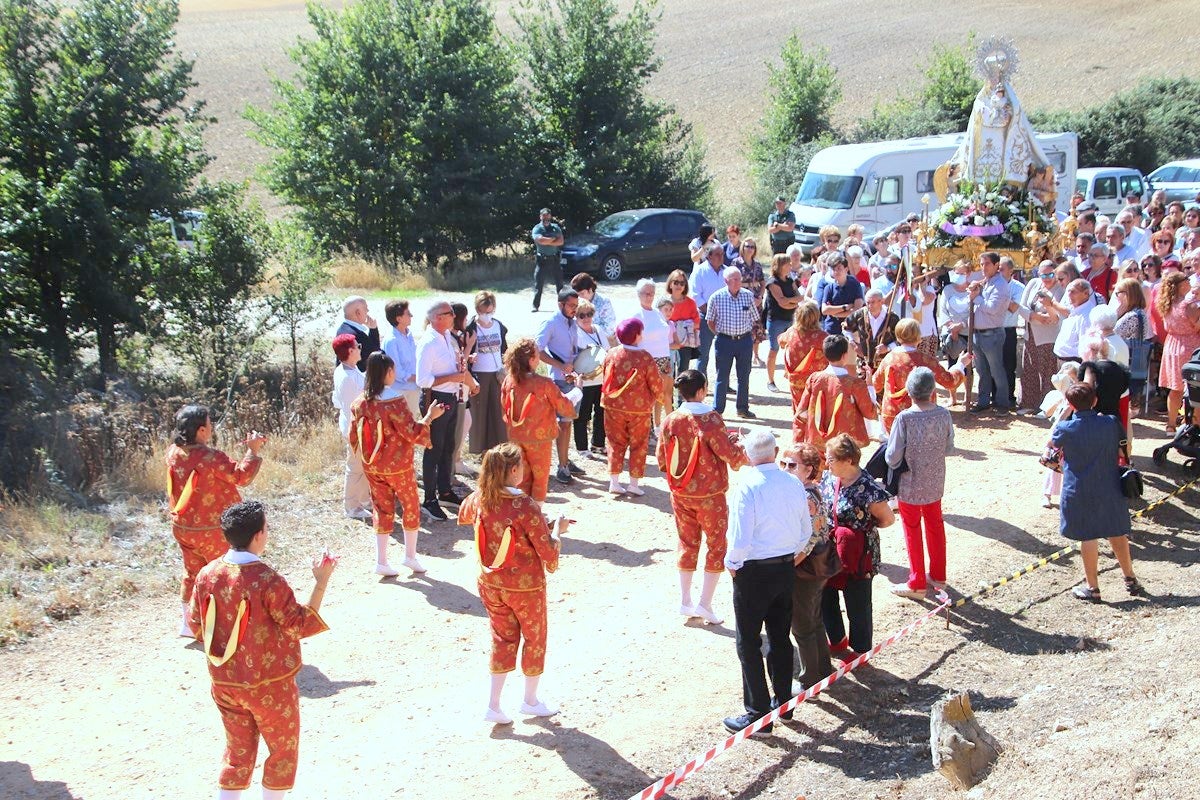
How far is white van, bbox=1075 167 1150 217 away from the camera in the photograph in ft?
92.6

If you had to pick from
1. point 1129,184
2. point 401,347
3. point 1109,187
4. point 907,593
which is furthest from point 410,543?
point 1129,184

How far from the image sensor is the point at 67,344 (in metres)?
15.0

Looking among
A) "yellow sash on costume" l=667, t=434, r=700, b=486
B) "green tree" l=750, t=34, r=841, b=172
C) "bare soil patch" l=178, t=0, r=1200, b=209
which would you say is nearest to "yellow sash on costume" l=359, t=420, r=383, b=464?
"yellow sash on costume" l=667, t=434, r=700, b=486

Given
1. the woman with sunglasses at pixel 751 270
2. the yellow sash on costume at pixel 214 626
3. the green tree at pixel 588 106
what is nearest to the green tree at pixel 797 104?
the green tree at pixel 588 106

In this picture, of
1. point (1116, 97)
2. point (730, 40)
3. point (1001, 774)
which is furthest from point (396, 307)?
point (730, 40)

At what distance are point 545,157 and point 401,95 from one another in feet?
15.4

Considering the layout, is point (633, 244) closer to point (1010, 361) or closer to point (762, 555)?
point (1010, 361)

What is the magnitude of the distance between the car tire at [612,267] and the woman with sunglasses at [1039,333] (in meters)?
13.0

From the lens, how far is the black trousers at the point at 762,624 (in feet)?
21.2

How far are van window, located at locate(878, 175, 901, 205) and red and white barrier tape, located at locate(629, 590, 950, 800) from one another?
17888 millimetres

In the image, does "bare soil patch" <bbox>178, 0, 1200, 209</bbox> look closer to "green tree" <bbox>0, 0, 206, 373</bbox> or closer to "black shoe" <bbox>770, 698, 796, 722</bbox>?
"green tree" <bbox>0, 0, 206, 373</bbox>

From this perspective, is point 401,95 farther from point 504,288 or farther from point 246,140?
point 246,140

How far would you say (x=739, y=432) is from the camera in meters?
8.33

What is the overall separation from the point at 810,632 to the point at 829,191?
19.5 metres
